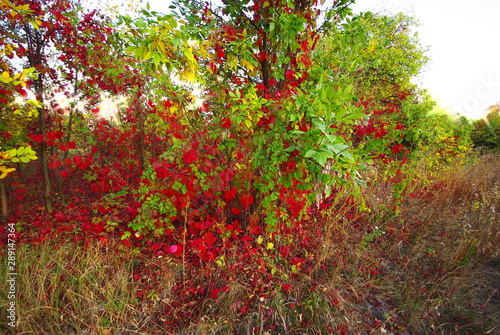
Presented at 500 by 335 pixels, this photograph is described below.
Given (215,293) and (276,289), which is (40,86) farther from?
(276,289)

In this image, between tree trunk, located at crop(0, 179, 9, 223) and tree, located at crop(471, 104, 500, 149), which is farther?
tree, located at crop(471, 104, 500, 149)

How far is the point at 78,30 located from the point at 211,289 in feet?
12.4

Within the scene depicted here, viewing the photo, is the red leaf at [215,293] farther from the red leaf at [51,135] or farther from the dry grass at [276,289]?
the red leaf at [51,135]

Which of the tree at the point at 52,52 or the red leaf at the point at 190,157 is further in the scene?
the tree at the point at 52,52

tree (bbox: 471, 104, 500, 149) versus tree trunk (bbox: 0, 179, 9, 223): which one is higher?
tree (bbox: 471, 104, 500, 149)

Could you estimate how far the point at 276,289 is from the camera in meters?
1.89

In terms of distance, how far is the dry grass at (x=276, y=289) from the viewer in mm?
1666

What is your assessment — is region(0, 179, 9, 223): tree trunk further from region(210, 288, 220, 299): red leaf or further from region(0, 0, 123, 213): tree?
region(210, 288, 220, 299): red leaf

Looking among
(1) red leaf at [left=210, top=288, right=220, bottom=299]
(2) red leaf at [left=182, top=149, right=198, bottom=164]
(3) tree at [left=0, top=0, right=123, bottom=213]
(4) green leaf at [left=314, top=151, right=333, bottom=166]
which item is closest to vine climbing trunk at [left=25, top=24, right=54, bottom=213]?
(3) tree at [left=0, top=0, right=123, bottom=213]

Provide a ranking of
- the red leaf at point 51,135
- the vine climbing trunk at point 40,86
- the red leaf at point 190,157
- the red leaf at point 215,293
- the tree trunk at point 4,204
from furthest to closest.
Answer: the tree trunk at point 4,204 < the vine climbing trunk at point 40,86 < the red leaf at point 51,135 < the red leaf at point 215,293 < the red leaf at point 190,157

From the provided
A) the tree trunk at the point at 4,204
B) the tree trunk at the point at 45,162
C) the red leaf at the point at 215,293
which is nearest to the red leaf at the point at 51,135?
the tree trunk at the point at 45,162

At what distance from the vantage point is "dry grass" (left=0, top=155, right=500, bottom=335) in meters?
1.67

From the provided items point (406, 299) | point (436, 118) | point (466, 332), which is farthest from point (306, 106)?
point (436, 118)

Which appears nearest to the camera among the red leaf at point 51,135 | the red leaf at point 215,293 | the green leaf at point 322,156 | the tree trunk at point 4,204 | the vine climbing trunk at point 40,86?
the green leaf at point 322,156
